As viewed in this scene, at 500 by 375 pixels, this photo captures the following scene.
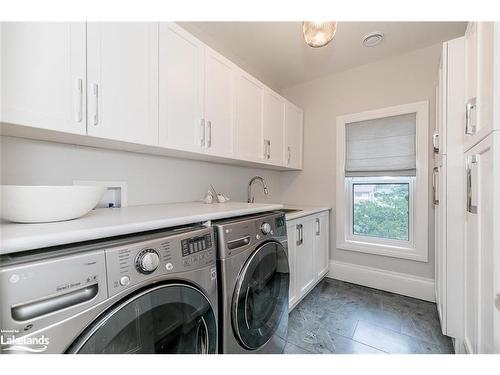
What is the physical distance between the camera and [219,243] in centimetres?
95

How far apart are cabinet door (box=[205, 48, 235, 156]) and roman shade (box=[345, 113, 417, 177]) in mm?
1486

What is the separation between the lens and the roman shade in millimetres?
2141

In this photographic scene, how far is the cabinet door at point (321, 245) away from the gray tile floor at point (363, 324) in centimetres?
23

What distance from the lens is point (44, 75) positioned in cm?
83

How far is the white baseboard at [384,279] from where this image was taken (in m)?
2.06

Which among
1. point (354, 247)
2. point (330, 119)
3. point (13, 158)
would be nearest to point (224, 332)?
point (13, 158)

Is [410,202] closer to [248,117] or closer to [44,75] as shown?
[248,117]

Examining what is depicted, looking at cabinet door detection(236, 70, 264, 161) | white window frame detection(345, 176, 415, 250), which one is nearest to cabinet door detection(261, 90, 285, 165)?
cabinet door detection(236, 70, 264, 161)

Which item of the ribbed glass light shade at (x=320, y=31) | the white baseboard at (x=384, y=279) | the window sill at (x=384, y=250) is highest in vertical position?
the ribbed glass light shade at (x=320, y=31)

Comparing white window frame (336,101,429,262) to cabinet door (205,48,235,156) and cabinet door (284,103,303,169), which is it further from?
cabinet door (205,48,235,156)

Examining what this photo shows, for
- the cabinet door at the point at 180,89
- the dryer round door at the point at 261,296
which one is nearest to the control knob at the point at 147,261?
the dryer round door at the point at 261,296

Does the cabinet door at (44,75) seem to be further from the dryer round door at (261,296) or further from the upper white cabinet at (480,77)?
the upper white cabinet at (480,77)

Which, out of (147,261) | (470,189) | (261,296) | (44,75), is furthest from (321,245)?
(44,75)
